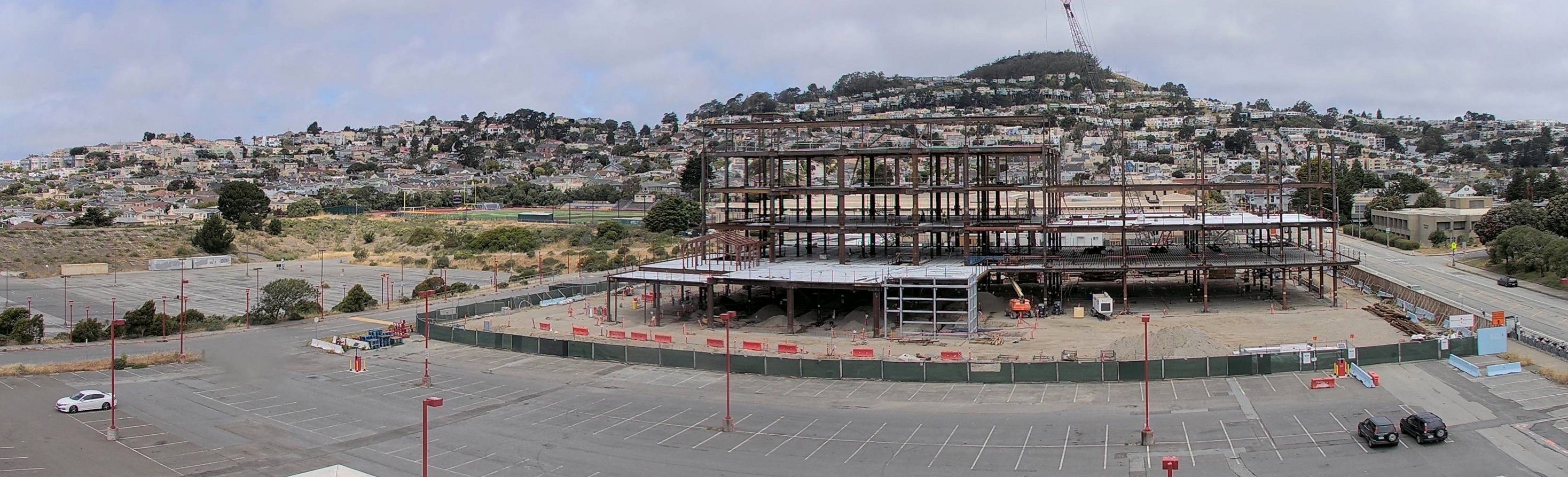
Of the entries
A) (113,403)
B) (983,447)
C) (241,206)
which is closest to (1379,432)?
(983,447)

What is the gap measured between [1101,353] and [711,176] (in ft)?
445

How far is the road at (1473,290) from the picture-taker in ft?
186

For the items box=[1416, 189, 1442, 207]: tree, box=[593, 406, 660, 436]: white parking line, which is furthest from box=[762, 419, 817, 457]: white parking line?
box=[1416, 189, 1442, 207]: tree

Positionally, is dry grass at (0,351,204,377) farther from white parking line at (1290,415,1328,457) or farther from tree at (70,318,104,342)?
white parking line at (1290,415,1328,457)

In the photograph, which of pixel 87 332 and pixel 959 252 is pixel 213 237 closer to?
pixel 87 332

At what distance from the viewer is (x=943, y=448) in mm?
31594

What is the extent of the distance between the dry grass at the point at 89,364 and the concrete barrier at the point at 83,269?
2206 inches

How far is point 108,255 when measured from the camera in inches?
4055

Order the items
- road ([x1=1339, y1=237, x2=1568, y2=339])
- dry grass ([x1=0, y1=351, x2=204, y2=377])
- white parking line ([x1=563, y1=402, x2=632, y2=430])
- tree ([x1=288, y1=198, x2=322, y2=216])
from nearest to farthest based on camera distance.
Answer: white parking line ([x1=563, y1=402, x2=632, y2=430])
dry grass ([x1=0, y1=351, x2=204, y2=377])
road ([x1=1339, y1=237, x2=1568, y2=339])
tree ([x1=288, y1=198, x2=322, y2=216])

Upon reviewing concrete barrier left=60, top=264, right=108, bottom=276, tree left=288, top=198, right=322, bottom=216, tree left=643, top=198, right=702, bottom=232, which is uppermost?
tree left=288, top=198, right=322, bottom=216

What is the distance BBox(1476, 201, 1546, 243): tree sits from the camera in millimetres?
83250

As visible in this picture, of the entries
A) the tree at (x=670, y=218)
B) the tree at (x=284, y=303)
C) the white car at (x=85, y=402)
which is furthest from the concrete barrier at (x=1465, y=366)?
the tree at (x=670, y=218)

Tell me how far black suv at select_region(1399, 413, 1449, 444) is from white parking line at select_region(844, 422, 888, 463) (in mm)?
15974

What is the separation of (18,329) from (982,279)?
175 feet
